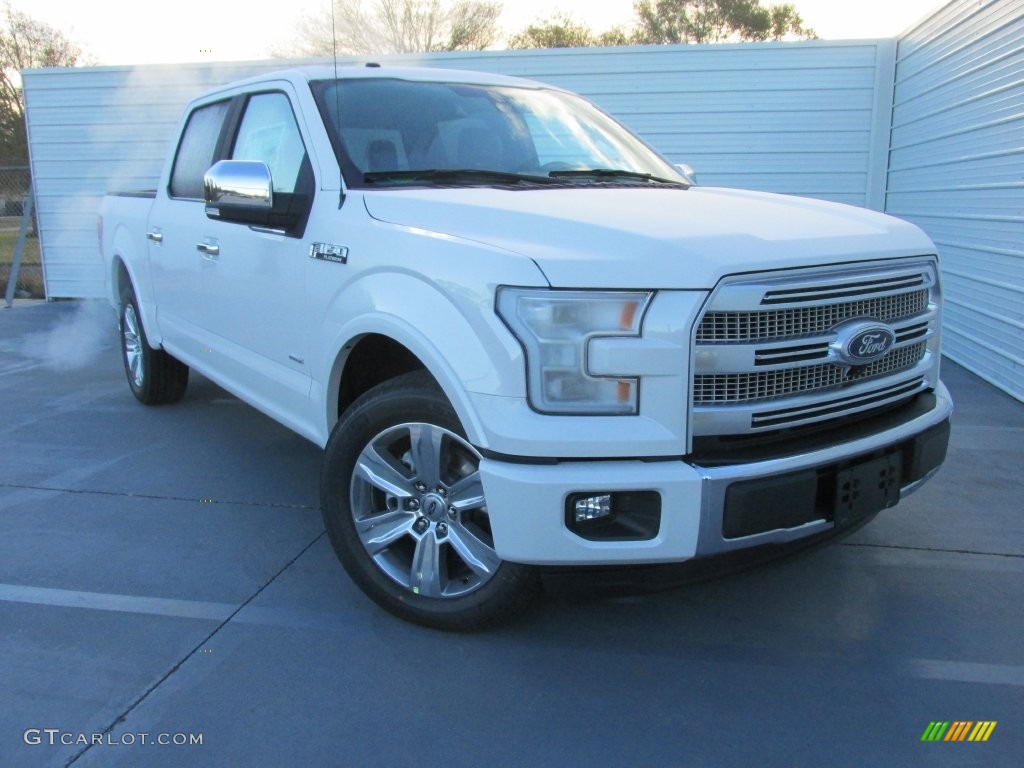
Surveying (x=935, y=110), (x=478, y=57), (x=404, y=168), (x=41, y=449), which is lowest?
(x=41, y=449)

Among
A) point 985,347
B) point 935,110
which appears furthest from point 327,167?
point 935,110

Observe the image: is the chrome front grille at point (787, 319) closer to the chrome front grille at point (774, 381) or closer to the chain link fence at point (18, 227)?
the chrome front grille at point (774, 381)

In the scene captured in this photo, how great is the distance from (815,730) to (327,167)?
2.63 m

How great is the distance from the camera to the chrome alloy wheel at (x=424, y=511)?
2.88 m

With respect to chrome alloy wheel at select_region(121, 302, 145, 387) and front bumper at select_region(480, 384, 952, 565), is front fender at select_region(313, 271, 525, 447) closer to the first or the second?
front bumper at select_region(480, 384, 952, 565)

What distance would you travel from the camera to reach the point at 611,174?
3.89 metres

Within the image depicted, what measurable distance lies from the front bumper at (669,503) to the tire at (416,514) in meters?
0.29

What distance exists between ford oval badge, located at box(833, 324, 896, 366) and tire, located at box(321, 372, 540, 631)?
3.84 ft

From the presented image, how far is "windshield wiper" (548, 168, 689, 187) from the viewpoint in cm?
375

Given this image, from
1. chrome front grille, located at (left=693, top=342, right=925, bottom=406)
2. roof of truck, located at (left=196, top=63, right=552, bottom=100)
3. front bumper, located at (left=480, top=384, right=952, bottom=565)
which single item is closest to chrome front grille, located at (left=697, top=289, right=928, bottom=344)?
chrome front grille, located at (left=693, top=342, right=925, bottom=406)

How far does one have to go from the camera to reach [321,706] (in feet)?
8.79

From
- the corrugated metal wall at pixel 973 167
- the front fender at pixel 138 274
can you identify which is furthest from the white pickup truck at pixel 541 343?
the corrugated metal wall at pixel 973 167

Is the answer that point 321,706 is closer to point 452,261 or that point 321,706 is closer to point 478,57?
point 452,261

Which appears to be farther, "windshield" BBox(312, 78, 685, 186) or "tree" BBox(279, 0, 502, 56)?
"tree" BBox(279, 0, 502, 56)
